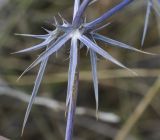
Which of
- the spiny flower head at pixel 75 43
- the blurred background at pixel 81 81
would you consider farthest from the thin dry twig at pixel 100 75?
the spiny flower head at pixel 75 43

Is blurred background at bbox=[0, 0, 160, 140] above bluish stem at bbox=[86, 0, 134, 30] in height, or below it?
above

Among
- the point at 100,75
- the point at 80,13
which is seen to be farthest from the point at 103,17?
the point at 100,75

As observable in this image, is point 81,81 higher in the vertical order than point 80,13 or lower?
higher

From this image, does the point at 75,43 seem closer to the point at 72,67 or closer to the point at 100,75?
the point at 72,67

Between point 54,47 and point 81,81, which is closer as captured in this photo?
point 54,47

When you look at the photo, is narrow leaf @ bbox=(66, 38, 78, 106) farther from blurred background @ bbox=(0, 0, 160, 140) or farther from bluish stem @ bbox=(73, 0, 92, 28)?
blurred background @ bbox=(0, 0, 160, 140)


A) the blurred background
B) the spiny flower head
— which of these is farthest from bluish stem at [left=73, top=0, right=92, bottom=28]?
the blurred background

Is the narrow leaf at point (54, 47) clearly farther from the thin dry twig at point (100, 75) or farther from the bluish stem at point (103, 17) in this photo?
the thin dry twig at point (100, 75)

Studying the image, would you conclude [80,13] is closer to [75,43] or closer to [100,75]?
[75,43]
